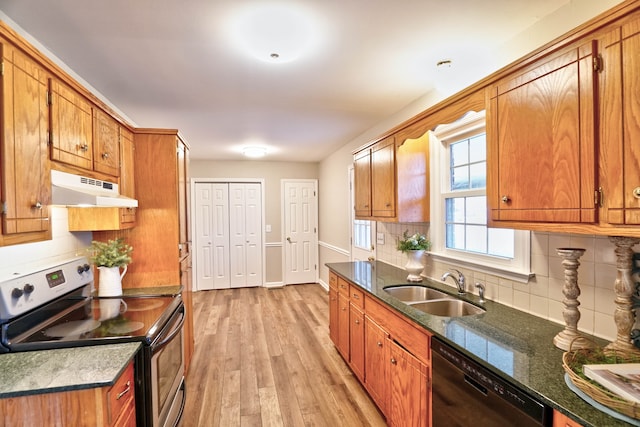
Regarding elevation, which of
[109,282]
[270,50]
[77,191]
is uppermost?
[270,50]

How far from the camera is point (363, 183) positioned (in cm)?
330

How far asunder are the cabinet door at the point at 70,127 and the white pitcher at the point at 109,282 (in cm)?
74

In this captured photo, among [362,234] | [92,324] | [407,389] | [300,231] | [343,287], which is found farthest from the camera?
[300,231]

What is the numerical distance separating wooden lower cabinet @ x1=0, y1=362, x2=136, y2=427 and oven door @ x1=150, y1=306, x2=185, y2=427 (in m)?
0.34

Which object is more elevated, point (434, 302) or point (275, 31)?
point (275, 31)

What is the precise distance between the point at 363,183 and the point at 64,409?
9.07ft

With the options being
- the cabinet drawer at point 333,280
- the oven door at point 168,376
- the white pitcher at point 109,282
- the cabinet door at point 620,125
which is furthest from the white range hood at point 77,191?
the cabinet door at point 620,125

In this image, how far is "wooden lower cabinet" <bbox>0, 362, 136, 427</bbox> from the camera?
1159 mm

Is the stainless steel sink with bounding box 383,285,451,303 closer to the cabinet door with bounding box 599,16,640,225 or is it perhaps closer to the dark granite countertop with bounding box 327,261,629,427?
the dark granite countertop with bounding box 327,261,629,427

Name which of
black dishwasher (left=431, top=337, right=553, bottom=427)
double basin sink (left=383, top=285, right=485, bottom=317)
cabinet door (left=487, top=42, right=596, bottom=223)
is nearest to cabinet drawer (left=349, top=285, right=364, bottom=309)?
double basin sink (left=383, top=285, right=485, bottom=317)

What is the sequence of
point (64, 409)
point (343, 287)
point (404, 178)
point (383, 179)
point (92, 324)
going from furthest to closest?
point (343, 287) < point (383, 179) < point (404, 178) < point (92, 324) < point (64, 409)

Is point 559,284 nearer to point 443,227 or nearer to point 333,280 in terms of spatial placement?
point 443,227

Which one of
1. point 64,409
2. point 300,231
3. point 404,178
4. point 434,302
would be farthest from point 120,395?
point 300,231

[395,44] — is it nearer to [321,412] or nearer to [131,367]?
[131,367]
